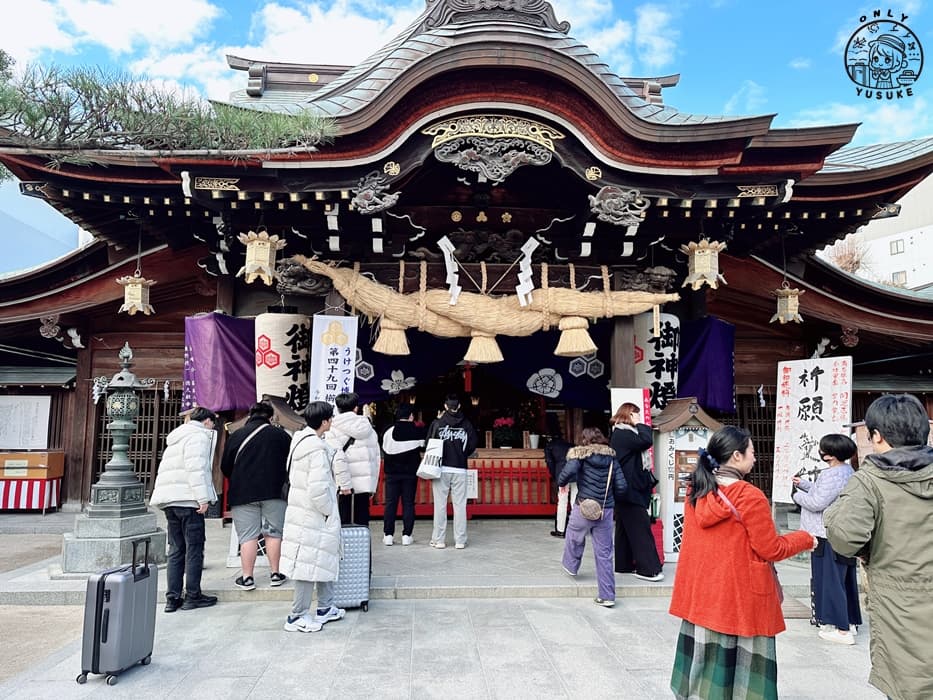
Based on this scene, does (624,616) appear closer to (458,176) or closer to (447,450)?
(447,450)

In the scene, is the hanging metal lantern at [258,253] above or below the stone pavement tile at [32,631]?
above

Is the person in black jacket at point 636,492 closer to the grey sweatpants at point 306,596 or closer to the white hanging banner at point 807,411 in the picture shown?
the white hanging banner at point 807,411

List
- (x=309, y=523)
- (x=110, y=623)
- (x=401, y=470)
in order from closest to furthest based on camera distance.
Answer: (x=110, y=623) → (x=309, y=523) → (x=401, y=470)

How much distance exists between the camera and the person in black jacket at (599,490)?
5.29 m

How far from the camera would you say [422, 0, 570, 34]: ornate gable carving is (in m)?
7.63

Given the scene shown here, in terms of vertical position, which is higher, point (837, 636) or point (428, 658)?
point (837, 636)

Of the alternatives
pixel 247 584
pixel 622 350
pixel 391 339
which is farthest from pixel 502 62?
pixel 247 584

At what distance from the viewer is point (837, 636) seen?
15.0ft

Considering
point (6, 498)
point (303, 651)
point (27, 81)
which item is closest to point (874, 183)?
point (303, 651)

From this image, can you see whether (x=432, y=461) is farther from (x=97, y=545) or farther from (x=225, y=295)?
(x=225, y=295)

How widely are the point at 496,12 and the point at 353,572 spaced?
7129 millimetres

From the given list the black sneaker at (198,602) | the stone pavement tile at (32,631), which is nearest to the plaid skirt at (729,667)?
the black sneaker at (198,602)

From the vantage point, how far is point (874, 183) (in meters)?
7.34

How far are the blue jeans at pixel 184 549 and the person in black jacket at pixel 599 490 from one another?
335cm
